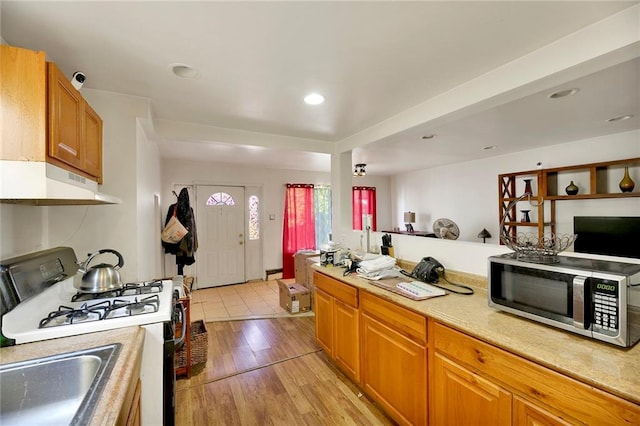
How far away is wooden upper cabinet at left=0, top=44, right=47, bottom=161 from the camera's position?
1.02 metres

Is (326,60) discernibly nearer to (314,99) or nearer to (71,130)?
(314,99)

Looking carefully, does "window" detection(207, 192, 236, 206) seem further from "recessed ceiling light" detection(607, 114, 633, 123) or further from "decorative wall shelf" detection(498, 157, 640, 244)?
"recessed ceiling light" detection(607, 114, 633, 123)

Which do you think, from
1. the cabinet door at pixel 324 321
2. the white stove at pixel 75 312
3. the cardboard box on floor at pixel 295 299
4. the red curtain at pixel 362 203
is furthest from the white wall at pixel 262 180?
the white stove at pixel 75 312

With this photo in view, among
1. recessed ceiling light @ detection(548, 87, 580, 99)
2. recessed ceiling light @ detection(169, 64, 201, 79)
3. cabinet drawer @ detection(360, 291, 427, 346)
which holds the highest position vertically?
recessed ceiling light @ detection(548, 87, 580, 99)

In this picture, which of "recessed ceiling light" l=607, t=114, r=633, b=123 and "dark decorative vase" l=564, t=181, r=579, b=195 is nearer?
"recessed ceiling light" l=607, t=114, r=633, b=123

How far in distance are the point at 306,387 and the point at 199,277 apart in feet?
11.3

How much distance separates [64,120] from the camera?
1.26m

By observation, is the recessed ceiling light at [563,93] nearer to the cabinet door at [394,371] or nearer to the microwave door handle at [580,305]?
the microwave door handle at [580,305]

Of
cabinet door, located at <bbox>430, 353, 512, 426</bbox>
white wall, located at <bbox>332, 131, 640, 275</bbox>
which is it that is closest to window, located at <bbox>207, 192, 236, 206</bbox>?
white wall, located at <bbox>332, 131, 640, 275</bbox>

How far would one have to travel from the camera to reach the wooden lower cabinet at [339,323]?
206 cm

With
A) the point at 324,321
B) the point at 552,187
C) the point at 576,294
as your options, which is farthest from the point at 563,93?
the point at 324,321

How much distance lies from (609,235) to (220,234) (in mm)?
5844

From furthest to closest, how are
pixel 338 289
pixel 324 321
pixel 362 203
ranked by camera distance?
1. pixel 362 203
2. pixel 324 321
3. pixel 338 289

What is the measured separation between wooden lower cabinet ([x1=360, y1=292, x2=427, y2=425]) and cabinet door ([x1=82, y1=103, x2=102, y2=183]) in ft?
6.41
